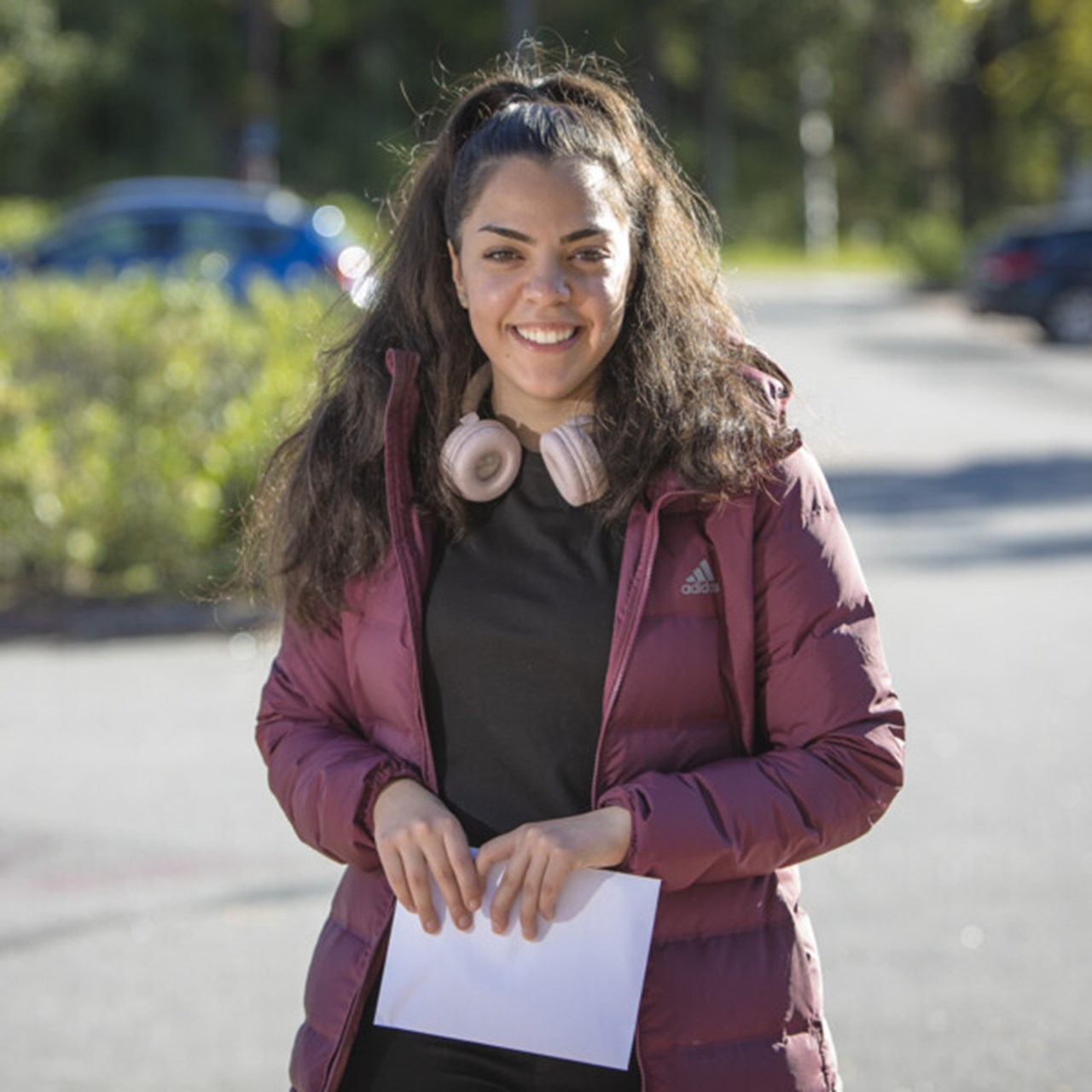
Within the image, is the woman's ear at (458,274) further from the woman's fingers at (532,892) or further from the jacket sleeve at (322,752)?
the woman's fingers at (532,892)

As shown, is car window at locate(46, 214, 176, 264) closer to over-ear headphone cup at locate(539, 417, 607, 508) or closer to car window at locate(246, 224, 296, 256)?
car window at locate(246, 224, 296, 256)

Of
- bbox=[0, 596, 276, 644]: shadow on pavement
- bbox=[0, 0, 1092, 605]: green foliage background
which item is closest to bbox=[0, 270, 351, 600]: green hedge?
bbox=[0, 0, 1092, 605]: green foliage background

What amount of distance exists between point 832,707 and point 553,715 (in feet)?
1.05

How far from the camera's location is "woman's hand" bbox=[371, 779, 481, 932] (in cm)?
215

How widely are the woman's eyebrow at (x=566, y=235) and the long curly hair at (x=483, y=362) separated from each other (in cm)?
7

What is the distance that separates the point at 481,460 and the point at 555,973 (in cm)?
61

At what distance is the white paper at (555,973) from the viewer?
7.07 ft

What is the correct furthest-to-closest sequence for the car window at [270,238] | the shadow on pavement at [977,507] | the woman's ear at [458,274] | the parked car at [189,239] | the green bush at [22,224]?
the green bush at [22,224] → the car window at [270,238] → the parked car at [189,239] → the shadow on pavement at [977,507] → the woman's ear at [458,274]

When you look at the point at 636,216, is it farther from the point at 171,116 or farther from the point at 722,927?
the point at 171,116

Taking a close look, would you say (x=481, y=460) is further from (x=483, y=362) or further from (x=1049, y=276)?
(x=1049, y=276)

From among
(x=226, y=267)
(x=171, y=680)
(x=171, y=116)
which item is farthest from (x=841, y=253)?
(x=171, y=680)

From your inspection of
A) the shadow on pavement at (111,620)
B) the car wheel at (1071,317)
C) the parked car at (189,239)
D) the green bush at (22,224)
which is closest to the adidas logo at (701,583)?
the shadow on pavement at (111,620)

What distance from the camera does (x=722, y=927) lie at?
2.23m

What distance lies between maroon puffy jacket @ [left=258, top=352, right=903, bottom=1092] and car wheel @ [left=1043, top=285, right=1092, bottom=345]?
24.2 metres
